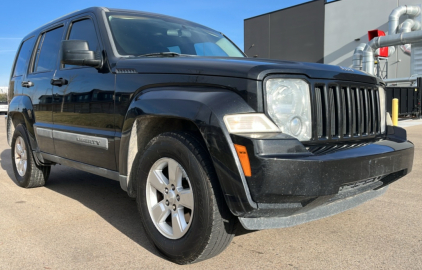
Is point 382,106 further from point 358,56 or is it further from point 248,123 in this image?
point 358,56

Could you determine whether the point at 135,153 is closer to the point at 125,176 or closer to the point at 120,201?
the point at 125,176

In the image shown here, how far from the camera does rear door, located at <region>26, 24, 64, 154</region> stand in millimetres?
4121

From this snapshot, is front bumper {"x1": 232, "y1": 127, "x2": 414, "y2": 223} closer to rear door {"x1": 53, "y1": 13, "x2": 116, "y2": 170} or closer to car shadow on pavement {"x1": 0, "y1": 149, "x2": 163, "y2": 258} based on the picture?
car shadow on pavement {"x1": 0, "y1": 149, "x2": 163, "y2": 258}

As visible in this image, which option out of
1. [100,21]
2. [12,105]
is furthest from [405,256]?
[12,105]

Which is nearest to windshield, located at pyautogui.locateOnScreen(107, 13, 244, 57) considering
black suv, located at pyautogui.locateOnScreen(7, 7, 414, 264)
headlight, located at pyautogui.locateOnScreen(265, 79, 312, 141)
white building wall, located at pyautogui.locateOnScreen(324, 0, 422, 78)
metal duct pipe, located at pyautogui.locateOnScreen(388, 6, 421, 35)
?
black suv, located at pyautogui.locateOnScreen(7, 7, 414, 264)

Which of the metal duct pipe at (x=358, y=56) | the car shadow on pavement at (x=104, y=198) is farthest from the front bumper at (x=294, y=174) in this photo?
the metal duct pipe at (x=358, y=56)

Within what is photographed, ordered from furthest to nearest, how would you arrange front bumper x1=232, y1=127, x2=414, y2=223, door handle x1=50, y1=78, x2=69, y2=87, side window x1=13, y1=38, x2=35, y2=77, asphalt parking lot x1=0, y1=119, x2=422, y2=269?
side window x1=13, y1=38, x2=35, y2=77
door handle x1=50, y1=78, x2=69, y2=87
asphalt parking lot x1=0, y1=119, x2=422, y2=269
front bumper x1=232, y1=127, x2=414, y2=223

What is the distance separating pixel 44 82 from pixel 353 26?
2794 centimetres

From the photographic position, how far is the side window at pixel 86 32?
11.9ft

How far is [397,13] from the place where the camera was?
23656 mm

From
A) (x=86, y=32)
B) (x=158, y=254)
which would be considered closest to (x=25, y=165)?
(x=86, y=32)

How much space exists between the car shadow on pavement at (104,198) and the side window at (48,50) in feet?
4.94

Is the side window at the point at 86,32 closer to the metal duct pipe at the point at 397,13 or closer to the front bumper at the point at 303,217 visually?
the front bumper at the point at 303,217

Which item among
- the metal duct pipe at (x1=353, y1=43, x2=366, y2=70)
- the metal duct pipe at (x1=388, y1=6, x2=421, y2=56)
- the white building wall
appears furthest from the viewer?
the white building wall
